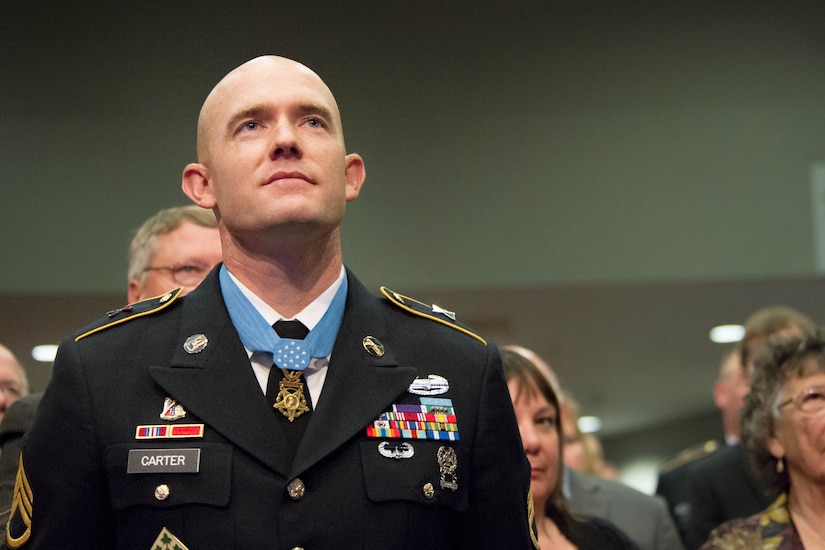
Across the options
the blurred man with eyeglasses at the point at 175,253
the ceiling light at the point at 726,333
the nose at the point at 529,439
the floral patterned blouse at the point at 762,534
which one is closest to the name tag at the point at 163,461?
the blurred man with eyeglasses at the point at 175,253

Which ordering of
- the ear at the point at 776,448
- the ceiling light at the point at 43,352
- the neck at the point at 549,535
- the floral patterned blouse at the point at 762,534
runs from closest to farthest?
the neck at the point at 549,535 < the floral patterned blouse at the point at 762,534 < the ear at the point at 776,448 < the ceiling light at the point at 43,352

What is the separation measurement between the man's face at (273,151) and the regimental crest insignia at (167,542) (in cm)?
44

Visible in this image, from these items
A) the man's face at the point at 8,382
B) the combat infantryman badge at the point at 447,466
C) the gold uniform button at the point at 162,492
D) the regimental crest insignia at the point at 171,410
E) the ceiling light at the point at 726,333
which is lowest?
the gold uniform button at the point at 162,492

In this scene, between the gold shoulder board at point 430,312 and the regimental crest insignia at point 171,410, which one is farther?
the gold shoulder board at point 430,312

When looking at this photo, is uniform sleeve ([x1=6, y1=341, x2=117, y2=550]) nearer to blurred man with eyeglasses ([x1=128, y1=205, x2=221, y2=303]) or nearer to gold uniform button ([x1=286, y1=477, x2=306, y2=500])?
gold uniform button ([x1=286, y1=477, x2=306, y2=500])

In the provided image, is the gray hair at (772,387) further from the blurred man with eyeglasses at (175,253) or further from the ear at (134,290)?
the ear at (134,290)

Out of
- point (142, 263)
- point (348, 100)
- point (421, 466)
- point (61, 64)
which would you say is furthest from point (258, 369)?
point (61, 64)

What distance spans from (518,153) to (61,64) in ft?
5.65

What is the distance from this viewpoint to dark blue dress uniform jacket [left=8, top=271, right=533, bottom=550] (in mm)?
1604

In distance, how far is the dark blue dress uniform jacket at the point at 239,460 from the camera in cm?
160

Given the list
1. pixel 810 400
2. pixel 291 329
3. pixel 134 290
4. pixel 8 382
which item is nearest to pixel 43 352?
pixel 8 382

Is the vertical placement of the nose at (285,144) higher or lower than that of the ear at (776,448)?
higher

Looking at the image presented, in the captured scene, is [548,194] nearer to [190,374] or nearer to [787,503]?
[787,503]

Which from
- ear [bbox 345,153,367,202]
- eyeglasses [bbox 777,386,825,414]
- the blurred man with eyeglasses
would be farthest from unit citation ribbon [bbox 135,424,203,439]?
eyeglasses [bbox 777,386,825,414]
